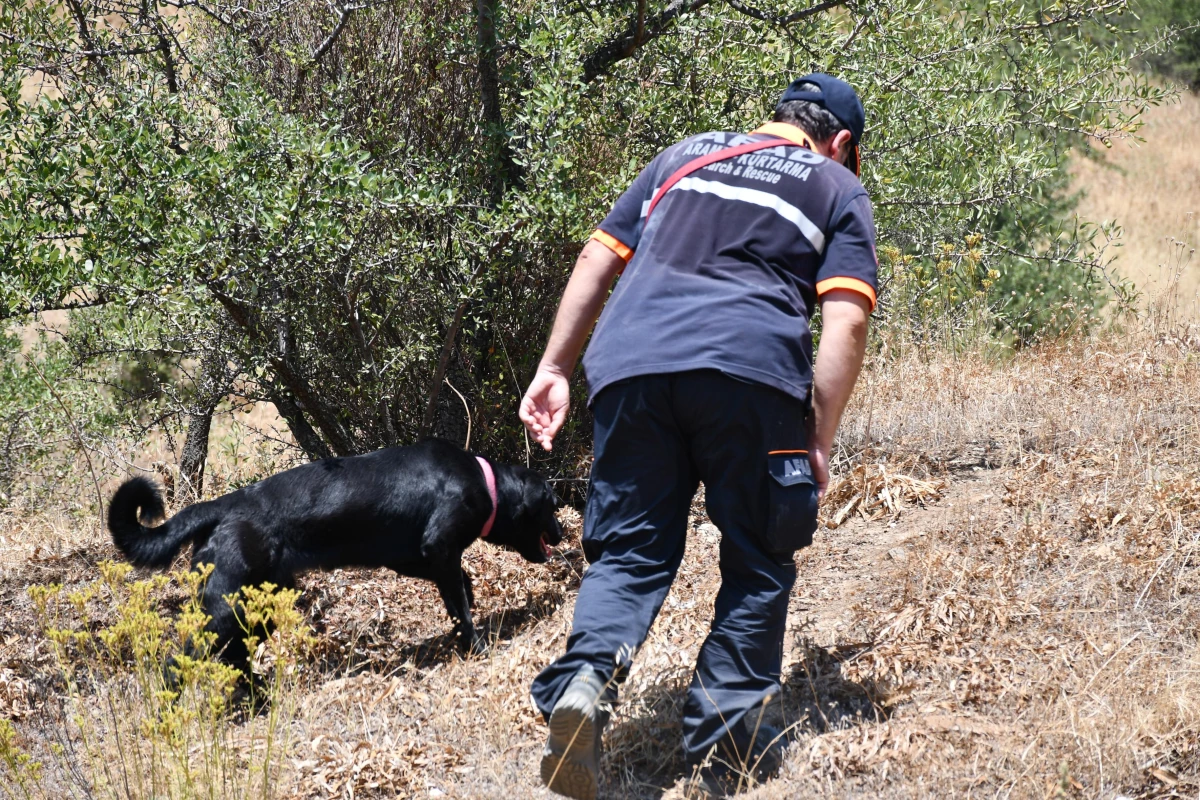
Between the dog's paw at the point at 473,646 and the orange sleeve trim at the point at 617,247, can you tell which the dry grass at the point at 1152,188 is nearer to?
the dog's paw at the point at 473,646

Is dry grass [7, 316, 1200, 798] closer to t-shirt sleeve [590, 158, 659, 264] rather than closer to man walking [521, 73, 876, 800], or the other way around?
man walking [521, 73, 876, 800]

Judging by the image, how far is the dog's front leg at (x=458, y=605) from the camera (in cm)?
441

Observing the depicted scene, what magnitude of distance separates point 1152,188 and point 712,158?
19715 millimetres

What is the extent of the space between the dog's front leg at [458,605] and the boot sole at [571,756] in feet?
5.12

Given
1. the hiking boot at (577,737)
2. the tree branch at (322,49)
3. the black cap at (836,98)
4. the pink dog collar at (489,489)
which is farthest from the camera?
the tree branch at (322,49)

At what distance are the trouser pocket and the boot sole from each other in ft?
2.37

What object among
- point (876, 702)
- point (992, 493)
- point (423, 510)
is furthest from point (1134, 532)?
point (423, 510)

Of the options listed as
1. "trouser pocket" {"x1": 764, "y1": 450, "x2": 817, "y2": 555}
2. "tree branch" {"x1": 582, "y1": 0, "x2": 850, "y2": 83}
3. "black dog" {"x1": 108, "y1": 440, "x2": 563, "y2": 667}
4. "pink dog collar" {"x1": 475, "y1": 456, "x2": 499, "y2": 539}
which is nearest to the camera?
"trouser pocket" {"x1": 764, "y1": 450, "x2": 817, "y2": 555}

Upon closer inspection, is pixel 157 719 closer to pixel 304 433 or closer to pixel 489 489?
pixel 489 489

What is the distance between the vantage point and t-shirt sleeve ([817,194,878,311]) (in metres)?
2.89

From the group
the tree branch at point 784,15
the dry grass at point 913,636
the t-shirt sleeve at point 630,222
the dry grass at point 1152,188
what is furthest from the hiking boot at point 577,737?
the dry grass at point 1152,188

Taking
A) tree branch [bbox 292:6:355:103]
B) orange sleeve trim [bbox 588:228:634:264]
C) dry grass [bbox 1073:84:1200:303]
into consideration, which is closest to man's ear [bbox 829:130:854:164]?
orange sleeve trim [bbox 588:228:634:264]

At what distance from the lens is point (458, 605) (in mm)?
4414

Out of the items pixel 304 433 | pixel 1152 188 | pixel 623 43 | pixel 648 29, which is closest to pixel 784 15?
pixel 648 29
